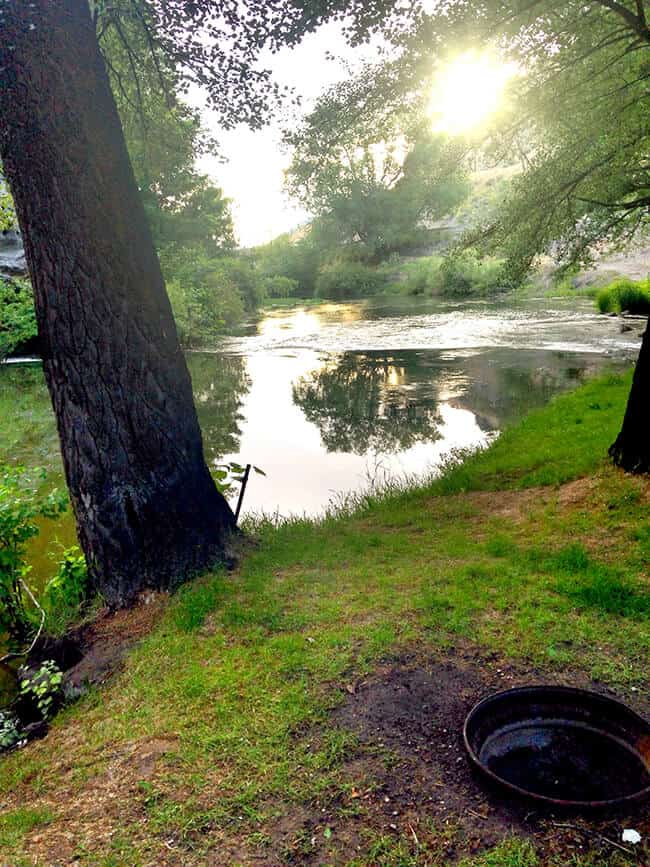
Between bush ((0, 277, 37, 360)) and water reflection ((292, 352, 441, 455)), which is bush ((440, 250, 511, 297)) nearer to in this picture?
water reflection ((292, 352, 441, 455))

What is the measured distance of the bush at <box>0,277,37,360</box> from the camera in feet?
54.7

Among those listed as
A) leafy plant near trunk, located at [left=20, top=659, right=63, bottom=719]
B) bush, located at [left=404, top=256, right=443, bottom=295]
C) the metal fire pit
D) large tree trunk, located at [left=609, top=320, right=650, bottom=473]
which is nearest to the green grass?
leafy plant near trunk, located at [left=20, top=659, right=63, bottom=719]

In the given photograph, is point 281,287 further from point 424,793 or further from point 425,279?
point 424,793

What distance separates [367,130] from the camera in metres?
8.48

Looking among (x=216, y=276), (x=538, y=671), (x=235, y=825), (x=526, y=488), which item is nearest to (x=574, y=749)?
(x=538, y=671)

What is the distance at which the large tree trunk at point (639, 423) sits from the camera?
6227 mm

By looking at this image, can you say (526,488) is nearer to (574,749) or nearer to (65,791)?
(574,749)

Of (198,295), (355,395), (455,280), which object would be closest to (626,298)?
(355,395)

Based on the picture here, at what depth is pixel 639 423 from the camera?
6371mm

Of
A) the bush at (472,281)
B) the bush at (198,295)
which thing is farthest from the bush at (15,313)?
the bush at (472,281)

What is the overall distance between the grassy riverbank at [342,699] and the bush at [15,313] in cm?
1416

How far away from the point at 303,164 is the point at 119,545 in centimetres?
610

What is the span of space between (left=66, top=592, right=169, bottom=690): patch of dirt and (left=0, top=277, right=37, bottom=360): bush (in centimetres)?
1398

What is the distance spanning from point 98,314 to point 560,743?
415 cm
